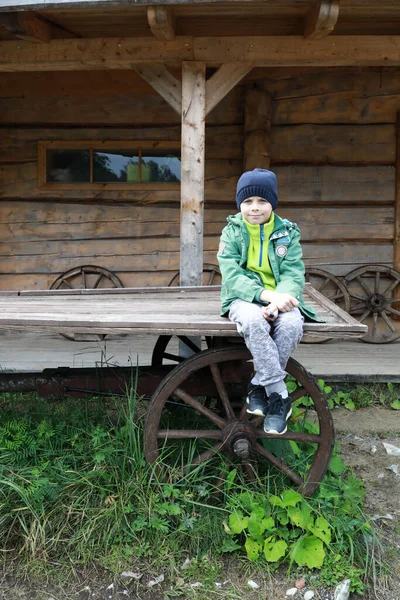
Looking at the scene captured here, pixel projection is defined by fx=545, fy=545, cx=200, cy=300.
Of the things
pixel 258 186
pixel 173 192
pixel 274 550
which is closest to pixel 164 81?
pixel 258 186

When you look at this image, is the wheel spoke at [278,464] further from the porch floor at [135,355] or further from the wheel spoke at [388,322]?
the wheel spoke at [388,322]

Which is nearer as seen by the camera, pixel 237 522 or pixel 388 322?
pixel 237 522

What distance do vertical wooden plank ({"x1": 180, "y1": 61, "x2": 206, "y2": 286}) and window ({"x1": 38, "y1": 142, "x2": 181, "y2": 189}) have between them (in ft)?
6.84

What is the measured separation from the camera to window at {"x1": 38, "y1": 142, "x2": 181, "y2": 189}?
5.76 meters

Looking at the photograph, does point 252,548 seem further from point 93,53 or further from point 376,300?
point 376,300

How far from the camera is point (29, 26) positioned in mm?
3391

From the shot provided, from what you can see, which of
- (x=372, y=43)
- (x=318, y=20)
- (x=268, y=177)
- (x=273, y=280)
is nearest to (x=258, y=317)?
(x=273, y=280)

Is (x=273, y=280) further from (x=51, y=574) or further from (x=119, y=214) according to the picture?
(x=119, y=214)

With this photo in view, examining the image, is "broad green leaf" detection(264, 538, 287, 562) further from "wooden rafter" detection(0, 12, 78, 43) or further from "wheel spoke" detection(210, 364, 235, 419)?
"wooden rafter" detection(0, 12, 78, 43)

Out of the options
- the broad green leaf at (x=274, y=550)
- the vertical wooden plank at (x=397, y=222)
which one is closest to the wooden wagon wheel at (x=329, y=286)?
the vertical wooden plank at (x=397, y=222)

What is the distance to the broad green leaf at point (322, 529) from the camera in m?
2.45

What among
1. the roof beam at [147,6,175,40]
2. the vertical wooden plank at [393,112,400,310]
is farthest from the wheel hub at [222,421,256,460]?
the vertical wooden plank at [393,112,400,310]

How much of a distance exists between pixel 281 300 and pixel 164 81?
85.7 inches

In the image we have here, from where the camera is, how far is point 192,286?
3766 mm
